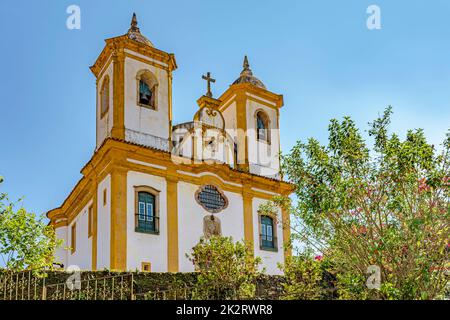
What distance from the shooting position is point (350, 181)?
1167cm

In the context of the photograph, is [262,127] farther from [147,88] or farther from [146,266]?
[146,266]

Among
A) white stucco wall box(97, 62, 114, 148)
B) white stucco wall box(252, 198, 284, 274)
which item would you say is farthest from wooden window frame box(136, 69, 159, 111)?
white stucco wall box(252, 198, 284, 274)

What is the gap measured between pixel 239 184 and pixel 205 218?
101 inches

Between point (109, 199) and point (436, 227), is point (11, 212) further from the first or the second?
point (436, 227)

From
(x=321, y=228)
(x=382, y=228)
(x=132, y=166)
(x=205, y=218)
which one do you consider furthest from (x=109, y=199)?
(x=382, y=228)

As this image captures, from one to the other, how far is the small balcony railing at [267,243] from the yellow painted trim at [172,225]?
4.44 meters

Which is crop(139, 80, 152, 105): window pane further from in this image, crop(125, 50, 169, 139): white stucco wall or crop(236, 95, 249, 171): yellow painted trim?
crop(236, 95, 249, 171): yellow painted trim

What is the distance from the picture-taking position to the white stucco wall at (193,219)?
21.9 meters

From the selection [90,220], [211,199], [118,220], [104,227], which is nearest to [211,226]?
[211,199]

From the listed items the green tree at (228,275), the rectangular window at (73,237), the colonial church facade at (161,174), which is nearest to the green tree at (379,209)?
the green tree at (228,275)

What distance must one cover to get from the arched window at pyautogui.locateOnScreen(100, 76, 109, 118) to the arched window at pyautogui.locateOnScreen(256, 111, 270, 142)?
7390 millimetres

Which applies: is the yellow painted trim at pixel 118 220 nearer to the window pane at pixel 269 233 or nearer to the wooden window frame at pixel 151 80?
the wooden window frame at pixel 151 80

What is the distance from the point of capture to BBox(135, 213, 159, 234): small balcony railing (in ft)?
69.1

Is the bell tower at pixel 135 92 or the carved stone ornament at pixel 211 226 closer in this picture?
the bell tower at pixel 135 92
